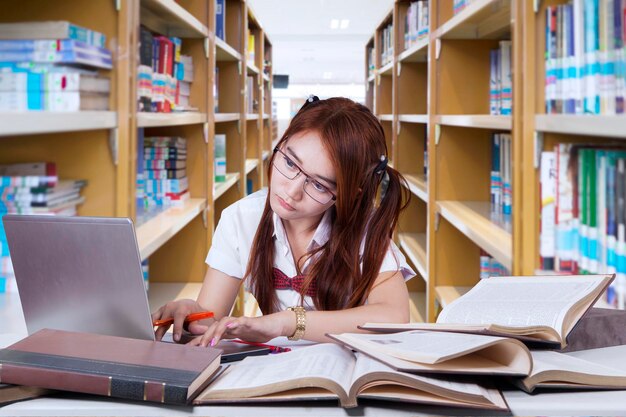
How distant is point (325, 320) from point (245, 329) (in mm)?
264

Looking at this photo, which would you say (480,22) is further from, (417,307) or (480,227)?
→ (417,307)

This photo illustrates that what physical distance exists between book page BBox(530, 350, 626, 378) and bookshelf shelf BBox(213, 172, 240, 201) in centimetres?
275

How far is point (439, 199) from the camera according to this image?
341 cm

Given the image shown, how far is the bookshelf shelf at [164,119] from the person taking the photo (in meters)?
2.19

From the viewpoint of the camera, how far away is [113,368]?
34.2 inches

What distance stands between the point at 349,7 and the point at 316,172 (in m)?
7.42

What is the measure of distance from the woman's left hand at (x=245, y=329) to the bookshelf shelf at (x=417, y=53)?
2.48 metres

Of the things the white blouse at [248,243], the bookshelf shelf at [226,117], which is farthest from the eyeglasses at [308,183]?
the bookshelf shelf at [226,117]

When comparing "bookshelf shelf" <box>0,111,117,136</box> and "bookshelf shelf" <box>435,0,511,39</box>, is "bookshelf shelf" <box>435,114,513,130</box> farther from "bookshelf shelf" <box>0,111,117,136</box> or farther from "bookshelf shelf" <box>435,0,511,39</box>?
"bookshelf shelf" <box>0,111,117,136</box>

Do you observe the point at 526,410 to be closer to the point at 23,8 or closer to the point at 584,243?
the point at 584,243

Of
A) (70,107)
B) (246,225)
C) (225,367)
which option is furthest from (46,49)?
(225,367)

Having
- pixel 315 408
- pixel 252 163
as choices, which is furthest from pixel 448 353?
pixel 252 163

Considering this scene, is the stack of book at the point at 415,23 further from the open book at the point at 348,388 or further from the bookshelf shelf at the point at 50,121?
the open book at the point at 348,388

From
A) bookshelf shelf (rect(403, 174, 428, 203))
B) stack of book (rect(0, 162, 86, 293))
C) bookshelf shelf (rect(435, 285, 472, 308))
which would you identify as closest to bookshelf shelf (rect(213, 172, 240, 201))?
bookshelf shelf (rect(403, 174, 428, 203))
